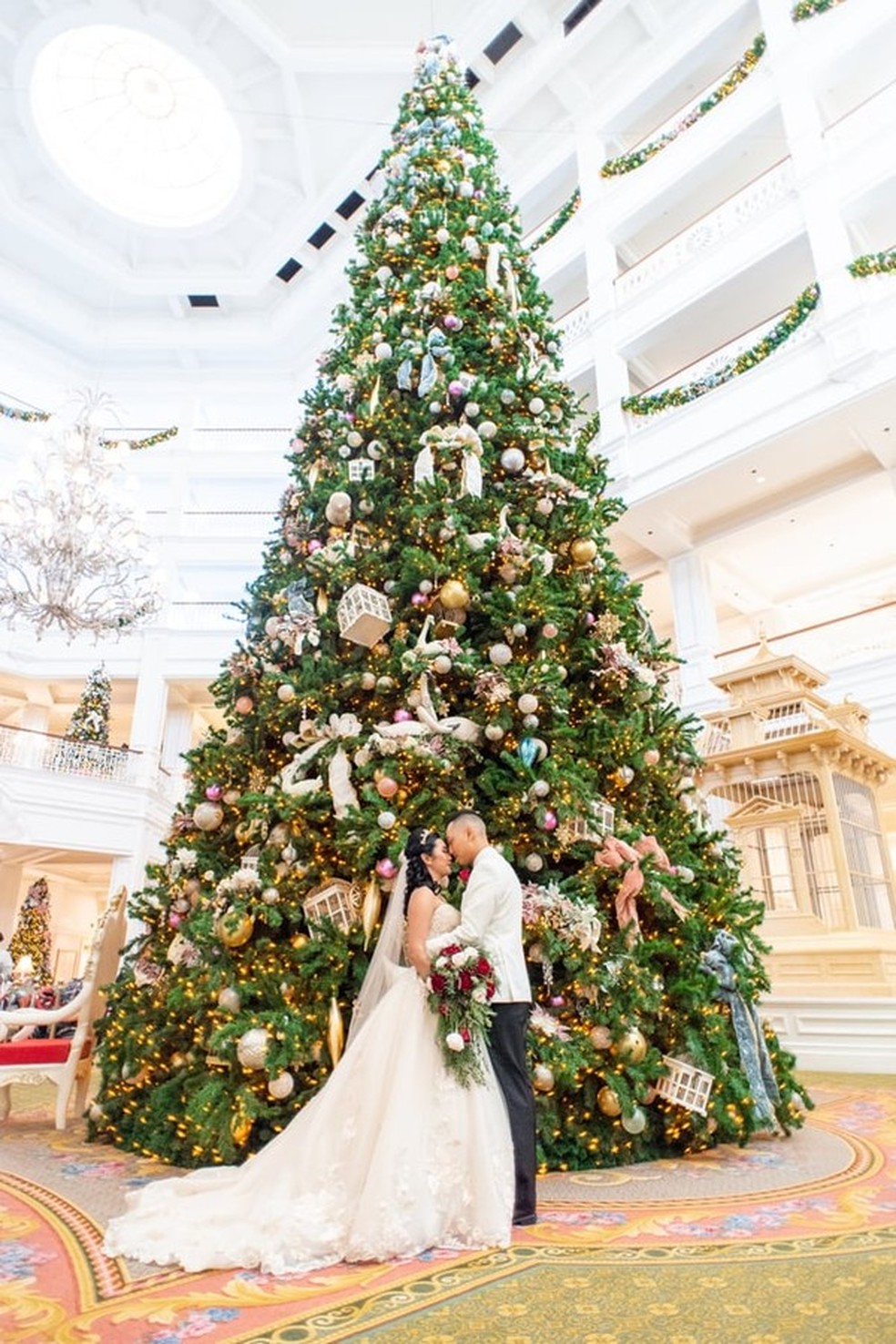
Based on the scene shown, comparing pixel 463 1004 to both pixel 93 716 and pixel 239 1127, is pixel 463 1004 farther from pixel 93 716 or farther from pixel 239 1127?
pixel 93 716

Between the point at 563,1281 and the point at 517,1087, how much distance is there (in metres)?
0.54

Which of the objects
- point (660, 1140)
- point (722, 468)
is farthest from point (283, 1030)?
point (722, 468)

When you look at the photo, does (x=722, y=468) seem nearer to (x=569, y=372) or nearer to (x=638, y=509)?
(x=638, y=509)

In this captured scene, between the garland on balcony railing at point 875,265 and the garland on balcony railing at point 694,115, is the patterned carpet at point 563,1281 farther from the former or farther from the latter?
the garland on balcony railing at point 694,115

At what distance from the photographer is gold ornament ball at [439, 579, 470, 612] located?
11.1 feet

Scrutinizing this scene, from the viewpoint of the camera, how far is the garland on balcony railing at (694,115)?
1062 cm

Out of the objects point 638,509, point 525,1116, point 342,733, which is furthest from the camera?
point 638,509

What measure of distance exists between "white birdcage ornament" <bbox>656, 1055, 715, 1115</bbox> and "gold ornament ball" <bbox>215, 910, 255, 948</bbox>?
5.42 feet

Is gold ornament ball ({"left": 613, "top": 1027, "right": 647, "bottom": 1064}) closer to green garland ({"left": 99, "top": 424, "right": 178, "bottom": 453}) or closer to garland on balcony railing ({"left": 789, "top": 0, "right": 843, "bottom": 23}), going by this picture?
garland on balcony railing ({"left": 789, "top": 0, "right": 843, "bottom": 23})

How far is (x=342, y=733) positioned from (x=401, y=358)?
223 centimetres

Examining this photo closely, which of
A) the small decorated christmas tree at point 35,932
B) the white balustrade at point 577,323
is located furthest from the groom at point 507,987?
the small decorated christmas tree at point 35,932

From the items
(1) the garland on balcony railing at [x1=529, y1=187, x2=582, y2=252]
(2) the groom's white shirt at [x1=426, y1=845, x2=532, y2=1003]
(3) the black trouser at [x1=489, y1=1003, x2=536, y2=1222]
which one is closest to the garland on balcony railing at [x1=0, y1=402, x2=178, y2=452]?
(1) the garland on balcony railing at [x1=529, y1=187, x2=582, y2=252]

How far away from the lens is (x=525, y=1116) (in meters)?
2.15

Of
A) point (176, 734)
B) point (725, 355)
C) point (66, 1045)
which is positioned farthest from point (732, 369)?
point (176, 734)
